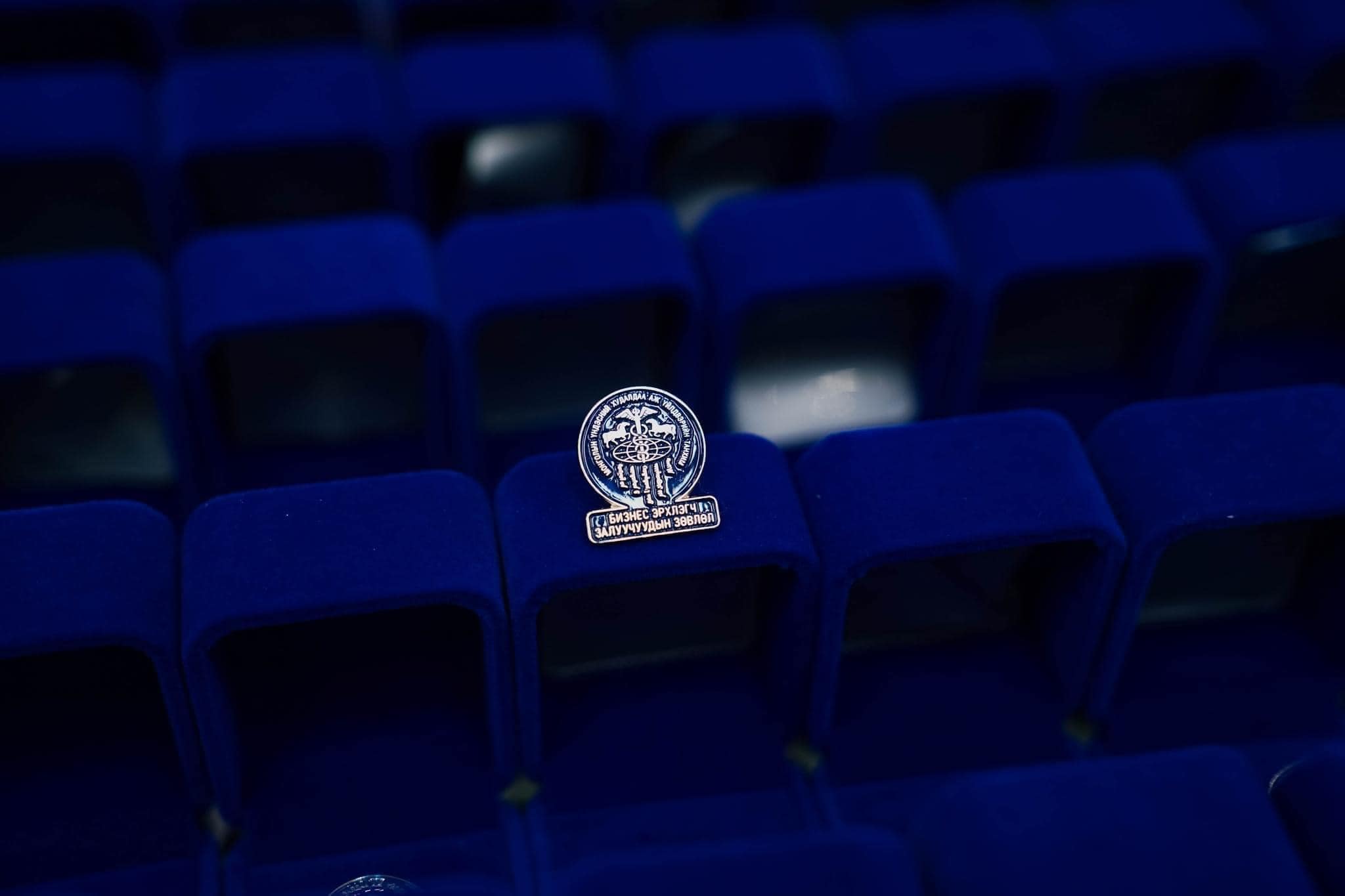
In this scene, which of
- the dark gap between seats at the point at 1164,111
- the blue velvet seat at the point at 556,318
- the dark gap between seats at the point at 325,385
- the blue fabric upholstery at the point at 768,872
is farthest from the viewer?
the dark gap between seats at the point at 1164,111

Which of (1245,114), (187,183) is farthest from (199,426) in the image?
(1245,114)

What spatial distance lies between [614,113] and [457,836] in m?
1.31

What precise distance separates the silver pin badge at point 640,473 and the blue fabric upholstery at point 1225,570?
1.83 ft

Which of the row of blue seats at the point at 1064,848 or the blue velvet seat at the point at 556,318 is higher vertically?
the blue velvet seat at the point at 556,318

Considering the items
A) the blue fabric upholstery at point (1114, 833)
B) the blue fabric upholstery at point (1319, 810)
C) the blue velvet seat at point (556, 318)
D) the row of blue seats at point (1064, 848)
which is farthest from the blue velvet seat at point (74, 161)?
the blue fabric upholstery at point (1319, 810)

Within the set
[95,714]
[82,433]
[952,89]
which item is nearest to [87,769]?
[95,714]

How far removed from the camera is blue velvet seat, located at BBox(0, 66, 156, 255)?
237 centimetres

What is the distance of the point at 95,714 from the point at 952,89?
1719 mm

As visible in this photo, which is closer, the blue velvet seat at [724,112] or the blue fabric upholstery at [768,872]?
the blue fabric upholstery at [768,872]

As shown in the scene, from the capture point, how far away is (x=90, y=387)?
2.26m

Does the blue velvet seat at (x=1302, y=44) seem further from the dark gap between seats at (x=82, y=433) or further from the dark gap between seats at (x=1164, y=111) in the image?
the dark gap between seats at (x=82, y=433)

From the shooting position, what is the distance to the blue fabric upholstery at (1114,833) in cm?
147

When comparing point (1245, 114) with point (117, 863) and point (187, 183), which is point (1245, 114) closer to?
point (187, 183)

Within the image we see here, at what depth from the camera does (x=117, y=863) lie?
175cm
